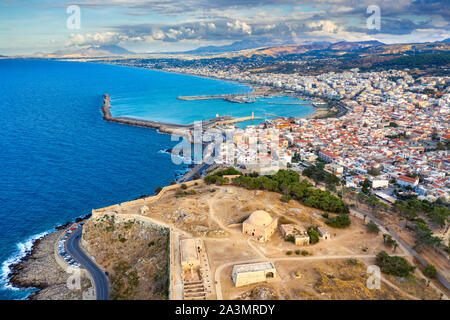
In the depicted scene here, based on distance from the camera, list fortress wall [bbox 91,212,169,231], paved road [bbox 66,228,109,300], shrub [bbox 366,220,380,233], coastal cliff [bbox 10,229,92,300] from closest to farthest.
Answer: paved road [bbox 66,228,109,300] → coastal cliff [bbox 10,229,92,300] → shrub [bbox 366,220,380,233] → fortress wall [bbox 91,212,169,231]

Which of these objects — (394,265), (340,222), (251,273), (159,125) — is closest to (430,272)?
(394,265)

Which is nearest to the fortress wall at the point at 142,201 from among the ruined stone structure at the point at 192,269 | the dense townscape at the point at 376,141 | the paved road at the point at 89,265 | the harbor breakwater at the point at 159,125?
the paved road at the point at 89,265

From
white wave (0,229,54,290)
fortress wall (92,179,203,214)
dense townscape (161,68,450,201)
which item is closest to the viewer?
white wave (0,229,54,290)

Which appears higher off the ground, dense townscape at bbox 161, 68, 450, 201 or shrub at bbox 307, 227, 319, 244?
dense townscape at bbox 161, 68, 450, 201

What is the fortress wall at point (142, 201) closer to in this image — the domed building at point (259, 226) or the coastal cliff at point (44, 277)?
the coastal cliff at point (44, 277)

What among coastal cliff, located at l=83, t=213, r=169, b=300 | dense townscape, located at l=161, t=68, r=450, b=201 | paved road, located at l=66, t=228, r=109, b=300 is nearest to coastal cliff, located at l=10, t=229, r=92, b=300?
paved road, located at l=66, t=228, r=109, b=300

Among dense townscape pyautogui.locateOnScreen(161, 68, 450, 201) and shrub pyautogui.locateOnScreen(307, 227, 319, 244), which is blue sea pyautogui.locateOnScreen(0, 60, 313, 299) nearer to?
dense townscape pyautogui.locateOnScreen(161, 68, 450, 201)
